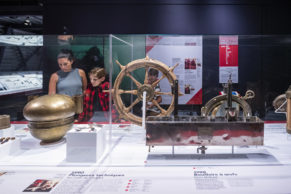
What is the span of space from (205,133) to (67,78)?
1.06 meters

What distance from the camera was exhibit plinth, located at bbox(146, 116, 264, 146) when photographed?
137 centimetres

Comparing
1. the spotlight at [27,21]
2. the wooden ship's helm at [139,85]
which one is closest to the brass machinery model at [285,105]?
the wooden ship's helm at [139,85]

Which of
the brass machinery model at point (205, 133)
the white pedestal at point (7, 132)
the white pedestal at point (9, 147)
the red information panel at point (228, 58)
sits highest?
the red information panel at point (228, 58)

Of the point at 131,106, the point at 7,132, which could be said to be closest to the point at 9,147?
the point at 7,132

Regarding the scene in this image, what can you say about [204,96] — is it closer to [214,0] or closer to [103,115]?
[103,115]

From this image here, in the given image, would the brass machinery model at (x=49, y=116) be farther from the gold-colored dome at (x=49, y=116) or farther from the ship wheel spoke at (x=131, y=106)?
the ship wheel spoke at (x=131, y=106)

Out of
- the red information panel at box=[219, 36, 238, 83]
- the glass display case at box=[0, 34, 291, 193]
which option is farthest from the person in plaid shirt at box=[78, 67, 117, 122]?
the red information panel at box=[219, 36, 238, 83]

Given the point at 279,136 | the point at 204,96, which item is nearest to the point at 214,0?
the point at 204,96

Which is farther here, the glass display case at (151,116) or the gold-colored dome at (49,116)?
the gold-colored dome at (49,116)

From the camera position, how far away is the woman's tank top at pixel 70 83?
1.83 m

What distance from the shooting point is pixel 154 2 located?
279cm

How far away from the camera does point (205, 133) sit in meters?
1.38

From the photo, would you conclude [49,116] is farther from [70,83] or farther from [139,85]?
[139,85]

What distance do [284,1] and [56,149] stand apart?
2.70 meters
